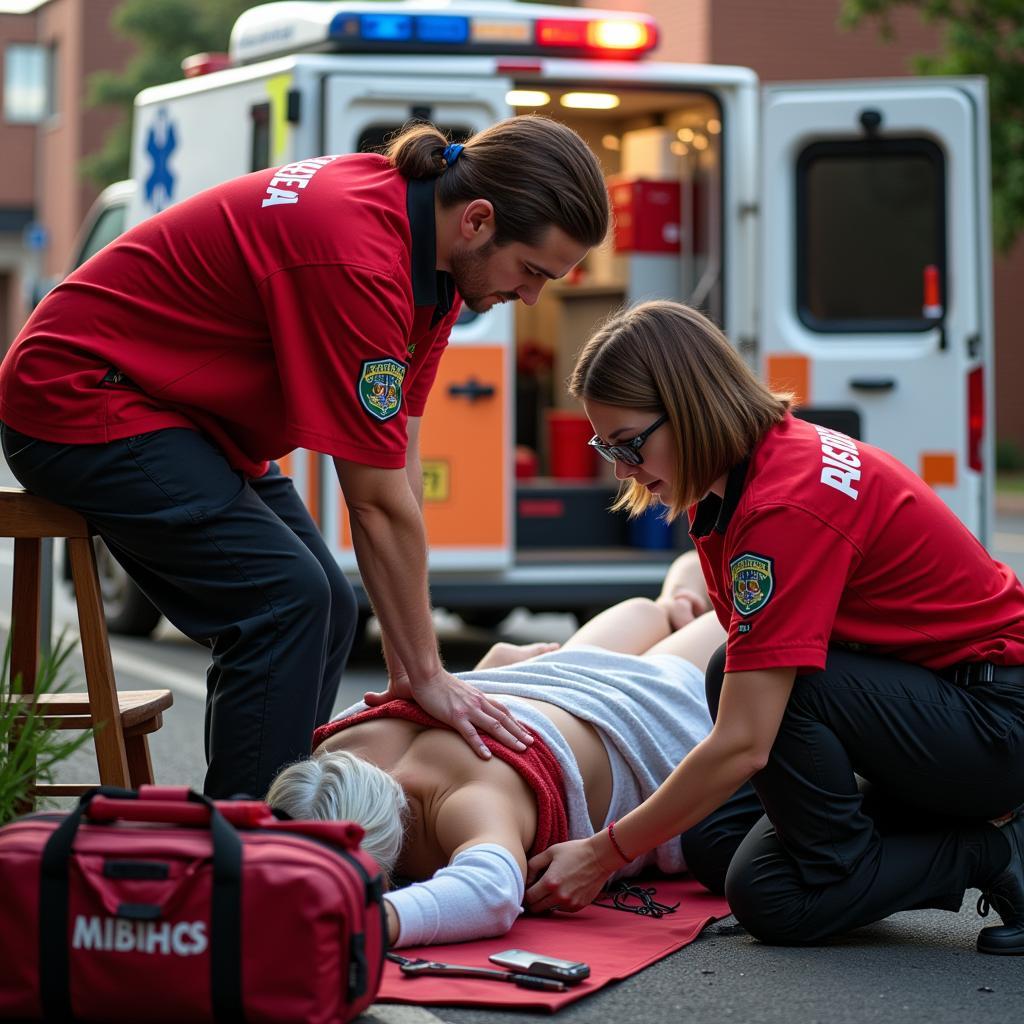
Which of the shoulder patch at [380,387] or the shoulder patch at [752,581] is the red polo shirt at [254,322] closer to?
the shoulder patch at [380,387]

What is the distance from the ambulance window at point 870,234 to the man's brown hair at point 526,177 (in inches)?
151

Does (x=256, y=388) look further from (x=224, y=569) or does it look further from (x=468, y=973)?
(x=468, y=973)

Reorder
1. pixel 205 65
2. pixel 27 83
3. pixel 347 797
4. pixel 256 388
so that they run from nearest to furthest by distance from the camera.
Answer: pixel 347 797
pixel 256 388
pixel 205 65
pixel 27 83

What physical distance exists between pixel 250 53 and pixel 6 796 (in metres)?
5.24

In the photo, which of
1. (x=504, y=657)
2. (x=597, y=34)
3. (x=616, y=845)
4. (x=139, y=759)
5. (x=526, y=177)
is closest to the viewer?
(x=616, y=845)

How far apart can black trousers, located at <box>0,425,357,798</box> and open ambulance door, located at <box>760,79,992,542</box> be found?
389 centimetres

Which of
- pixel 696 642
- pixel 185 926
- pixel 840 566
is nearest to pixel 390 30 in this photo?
pixel 696 642

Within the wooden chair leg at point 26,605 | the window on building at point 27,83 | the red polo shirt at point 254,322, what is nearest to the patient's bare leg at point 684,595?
the red polo shirt at point 254,322

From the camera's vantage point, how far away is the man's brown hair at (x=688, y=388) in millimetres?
3328

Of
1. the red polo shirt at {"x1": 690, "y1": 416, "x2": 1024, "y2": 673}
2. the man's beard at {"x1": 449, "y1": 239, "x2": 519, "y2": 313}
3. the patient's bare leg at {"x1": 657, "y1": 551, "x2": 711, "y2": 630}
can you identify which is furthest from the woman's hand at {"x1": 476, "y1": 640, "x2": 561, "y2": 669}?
the man's beard at {"x1": 449, "y1": 239, "x2": 519, "y2": 313}

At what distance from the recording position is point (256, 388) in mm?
3629

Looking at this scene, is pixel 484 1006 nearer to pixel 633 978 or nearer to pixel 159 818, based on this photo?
pixel 633 978

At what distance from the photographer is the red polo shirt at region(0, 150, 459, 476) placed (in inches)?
135

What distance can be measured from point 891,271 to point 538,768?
4288 mm
